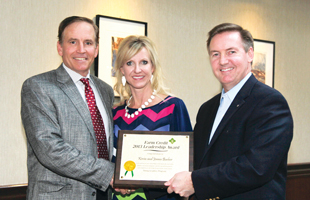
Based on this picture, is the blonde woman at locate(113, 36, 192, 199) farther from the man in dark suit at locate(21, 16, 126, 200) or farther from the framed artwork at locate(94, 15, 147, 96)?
the framed artwork at locate(94, 15, 147, 96)

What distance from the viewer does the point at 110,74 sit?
3.05 metres

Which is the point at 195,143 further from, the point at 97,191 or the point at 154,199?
the point at 97,191

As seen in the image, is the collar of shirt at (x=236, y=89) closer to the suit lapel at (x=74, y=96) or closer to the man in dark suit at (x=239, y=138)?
the man in dark suit at (x=239, y=138)

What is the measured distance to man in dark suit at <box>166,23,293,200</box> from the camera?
1.54 meters

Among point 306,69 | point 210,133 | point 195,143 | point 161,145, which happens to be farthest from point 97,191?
point 306,69

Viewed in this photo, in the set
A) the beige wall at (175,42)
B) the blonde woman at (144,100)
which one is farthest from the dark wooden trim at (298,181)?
the blonde woman at (144,100)

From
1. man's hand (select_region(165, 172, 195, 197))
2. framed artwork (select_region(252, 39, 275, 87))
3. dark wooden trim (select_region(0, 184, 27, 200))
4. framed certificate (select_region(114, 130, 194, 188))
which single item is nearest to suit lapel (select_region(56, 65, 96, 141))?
framed certificate (select_region(114, 130, 194, 188))

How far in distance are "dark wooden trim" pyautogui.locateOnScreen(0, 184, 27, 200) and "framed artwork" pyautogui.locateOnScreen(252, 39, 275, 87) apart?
301 cm

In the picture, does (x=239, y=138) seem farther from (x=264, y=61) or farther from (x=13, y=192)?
(x=264, y=61)

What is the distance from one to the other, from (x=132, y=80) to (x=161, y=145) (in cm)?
68

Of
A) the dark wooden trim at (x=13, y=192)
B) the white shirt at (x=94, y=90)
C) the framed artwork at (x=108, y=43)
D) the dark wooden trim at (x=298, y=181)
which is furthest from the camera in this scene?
the dark wooden trim at (x=298, y=181)

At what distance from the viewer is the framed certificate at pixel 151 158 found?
72.4 inches

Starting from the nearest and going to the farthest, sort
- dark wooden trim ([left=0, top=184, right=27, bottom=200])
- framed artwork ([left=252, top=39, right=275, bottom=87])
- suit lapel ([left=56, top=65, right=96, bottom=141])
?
suit lapel ([left=56, top=65, right=96, bottom=141])
dark wooden trim ([left=0, top=184, right=27, bottom=200])
framed artwork ([left=252, top=39, right=275, bottom=87])

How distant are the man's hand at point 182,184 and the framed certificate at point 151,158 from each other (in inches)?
2.0
